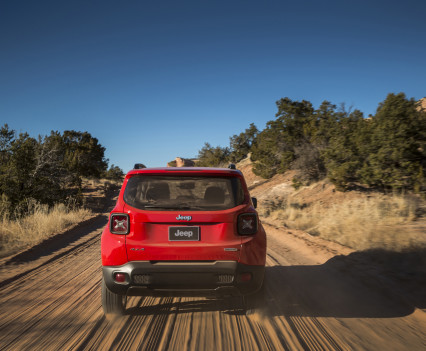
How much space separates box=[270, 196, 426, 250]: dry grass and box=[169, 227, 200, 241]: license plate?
16.4 feet

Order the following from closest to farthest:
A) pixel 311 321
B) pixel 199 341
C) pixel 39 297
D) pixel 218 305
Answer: pixel 199 341, pixel 311 321, pixel 218 305, pixel 39 297

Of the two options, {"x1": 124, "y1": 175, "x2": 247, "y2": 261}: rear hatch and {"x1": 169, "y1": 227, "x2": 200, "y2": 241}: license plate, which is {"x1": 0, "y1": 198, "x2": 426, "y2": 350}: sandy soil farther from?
{"x1": 169, "y1": 227, "x2": 200, "y2": 241}: license plate

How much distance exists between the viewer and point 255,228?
11.4ft

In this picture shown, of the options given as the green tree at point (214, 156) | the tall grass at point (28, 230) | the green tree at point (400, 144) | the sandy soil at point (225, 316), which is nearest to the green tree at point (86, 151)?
the green tree at point (214, 156)

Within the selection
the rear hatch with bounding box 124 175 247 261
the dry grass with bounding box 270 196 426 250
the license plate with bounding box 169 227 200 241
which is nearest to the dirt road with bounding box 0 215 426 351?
the rear hatch with bounding box 124 175 247 261

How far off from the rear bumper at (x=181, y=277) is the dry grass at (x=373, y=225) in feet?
15.4

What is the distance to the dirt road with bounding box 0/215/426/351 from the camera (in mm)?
3135

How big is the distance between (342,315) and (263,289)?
103 centimetres

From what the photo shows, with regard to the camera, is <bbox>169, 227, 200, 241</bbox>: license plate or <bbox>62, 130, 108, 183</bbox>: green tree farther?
<bbox>62, 130, 108, 183</bbox>: green tree

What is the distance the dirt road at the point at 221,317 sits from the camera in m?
3.13

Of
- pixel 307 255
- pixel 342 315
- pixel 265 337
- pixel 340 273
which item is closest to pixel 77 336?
pixel 265 337

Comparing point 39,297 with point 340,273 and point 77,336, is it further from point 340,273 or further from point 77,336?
point 340,273

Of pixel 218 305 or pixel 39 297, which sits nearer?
pixel 218 305

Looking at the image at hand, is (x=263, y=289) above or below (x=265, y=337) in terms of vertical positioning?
above
